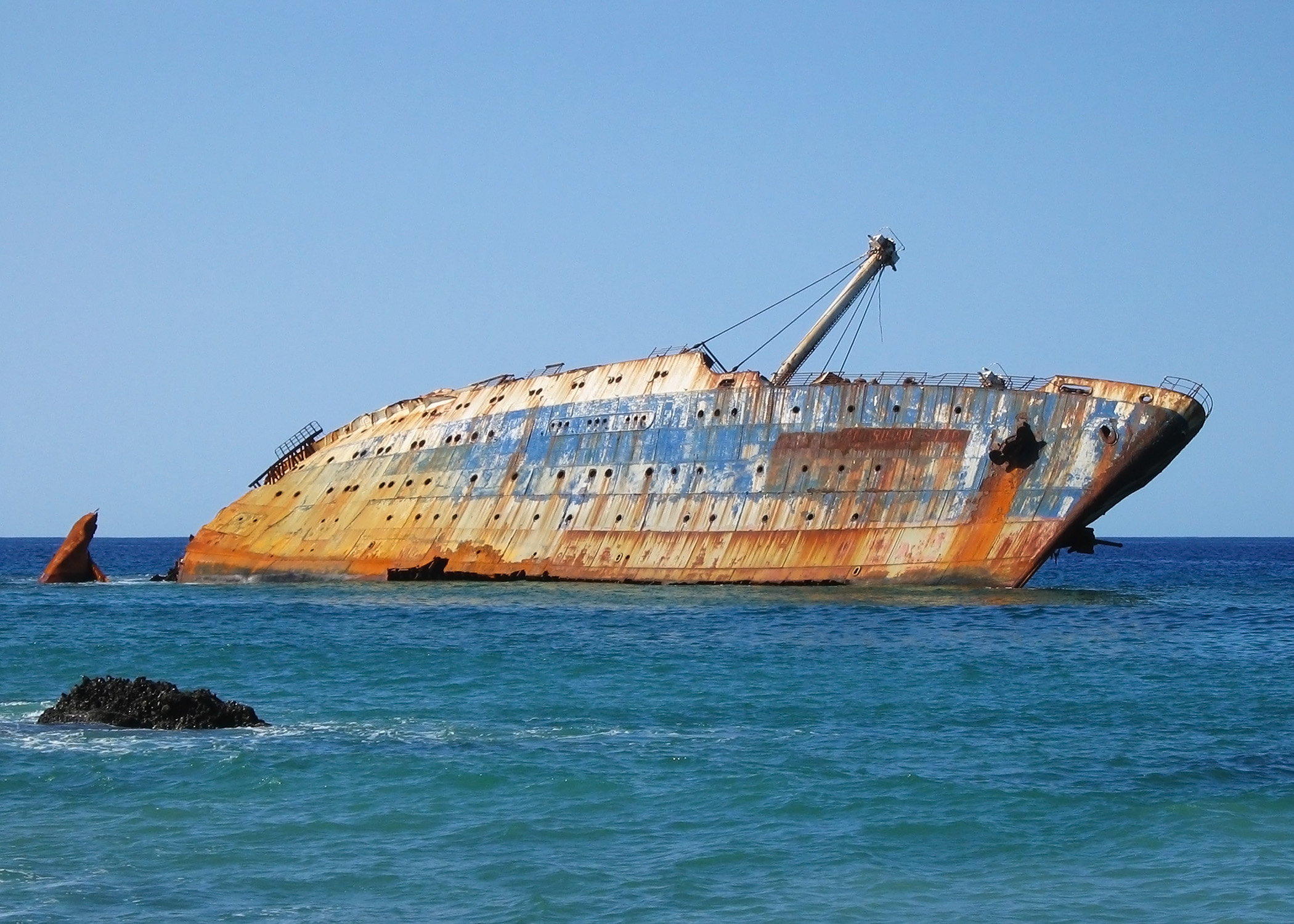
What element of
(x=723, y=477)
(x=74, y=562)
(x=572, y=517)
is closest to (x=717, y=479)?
(x=723, y=477)

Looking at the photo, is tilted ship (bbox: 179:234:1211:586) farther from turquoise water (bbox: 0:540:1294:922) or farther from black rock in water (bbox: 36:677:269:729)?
black rock in water (bbox: 36:677:269:729)

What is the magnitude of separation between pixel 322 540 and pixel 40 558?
75.1 m

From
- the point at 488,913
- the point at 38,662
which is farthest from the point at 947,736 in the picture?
the point at 38,662

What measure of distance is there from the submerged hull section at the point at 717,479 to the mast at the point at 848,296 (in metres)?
3.14

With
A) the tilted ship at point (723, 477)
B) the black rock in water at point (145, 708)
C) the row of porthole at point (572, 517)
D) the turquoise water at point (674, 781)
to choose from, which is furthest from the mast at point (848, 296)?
the black rock in water at point (145, 708)

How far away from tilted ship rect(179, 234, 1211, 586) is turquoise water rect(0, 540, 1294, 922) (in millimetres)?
5800

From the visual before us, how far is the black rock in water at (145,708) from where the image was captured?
17.3 m

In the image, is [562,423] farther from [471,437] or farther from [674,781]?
[674,781]

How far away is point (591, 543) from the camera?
3888cm

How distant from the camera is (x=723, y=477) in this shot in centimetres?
3666

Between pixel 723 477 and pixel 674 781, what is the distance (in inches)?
875

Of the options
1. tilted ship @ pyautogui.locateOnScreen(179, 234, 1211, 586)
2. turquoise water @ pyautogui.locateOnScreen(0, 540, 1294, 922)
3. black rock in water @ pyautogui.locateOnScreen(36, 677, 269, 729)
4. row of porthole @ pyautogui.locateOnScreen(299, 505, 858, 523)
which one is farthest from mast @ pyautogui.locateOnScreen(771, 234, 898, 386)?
black rock in water @ pyautogui.locateOnScreen(36, 677, 269, 729)

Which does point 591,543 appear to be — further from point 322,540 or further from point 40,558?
point 40,558

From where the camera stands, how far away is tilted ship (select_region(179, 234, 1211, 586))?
109ft
